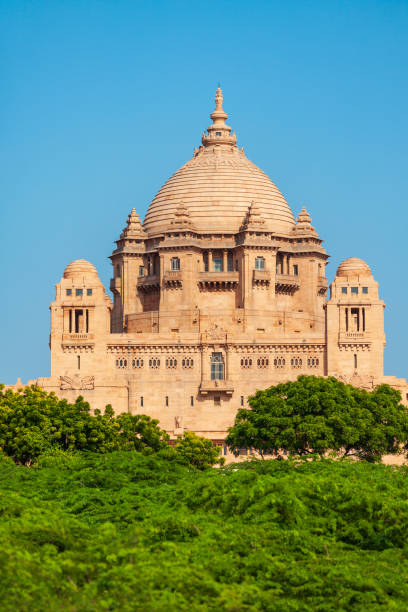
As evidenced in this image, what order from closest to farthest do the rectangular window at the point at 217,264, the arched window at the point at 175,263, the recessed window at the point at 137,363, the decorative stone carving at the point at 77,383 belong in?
the decorative stone carving at the point at 77,383 → the recessed window at the point at 137,363 → the arched window at the point at 175,263 → the rectangular window at the point at 217,264

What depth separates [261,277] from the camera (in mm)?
127375

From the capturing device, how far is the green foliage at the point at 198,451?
9638 cm

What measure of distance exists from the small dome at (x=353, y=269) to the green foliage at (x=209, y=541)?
53463mm

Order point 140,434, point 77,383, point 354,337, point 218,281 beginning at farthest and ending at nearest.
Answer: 1. point 218,281
2. point 354,337
3. point 77,383
4. point 140,434

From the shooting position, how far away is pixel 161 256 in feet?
424

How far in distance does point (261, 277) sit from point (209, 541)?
261 ft

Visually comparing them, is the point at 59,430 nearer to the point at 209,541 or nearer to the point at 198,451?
the point at 198,451

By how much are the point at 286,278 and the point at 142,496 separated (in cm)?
7123

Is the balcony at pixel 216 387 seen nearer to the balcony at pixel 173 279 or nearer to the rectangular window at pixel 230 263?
the balcony at pixel 173 279

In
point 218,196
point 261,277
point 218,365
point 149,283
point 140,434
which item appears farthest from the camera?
point 218,196

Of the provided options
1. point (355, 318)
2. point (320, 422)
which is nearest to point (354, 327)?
point (355, 318)

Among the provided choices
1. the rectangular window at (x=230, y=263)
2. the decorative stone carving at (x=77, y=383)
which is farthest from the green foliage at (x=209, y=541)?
the rectangular window at (x=230, y=263)

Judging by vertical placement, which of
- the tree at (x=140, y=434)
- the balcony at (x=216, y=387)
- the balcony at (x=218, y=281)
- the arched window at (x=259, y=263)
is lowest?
the tree at (x=140, y=434)

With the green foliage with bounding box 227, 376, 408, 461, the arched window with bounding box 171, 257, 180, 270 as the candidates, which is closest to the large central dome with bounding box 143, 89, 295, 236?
the arched window with bounding box 171, 257, 180, 270
